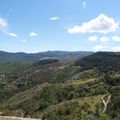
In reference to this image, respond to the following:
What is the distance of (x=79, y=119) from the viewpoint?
16262 centimetres

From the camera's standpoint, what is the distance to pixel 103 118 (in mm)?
139125

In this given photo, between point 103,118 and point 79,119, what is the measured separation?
85.3ft

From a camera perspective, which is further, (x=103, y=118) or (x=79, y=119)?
(x=79, y=119)
